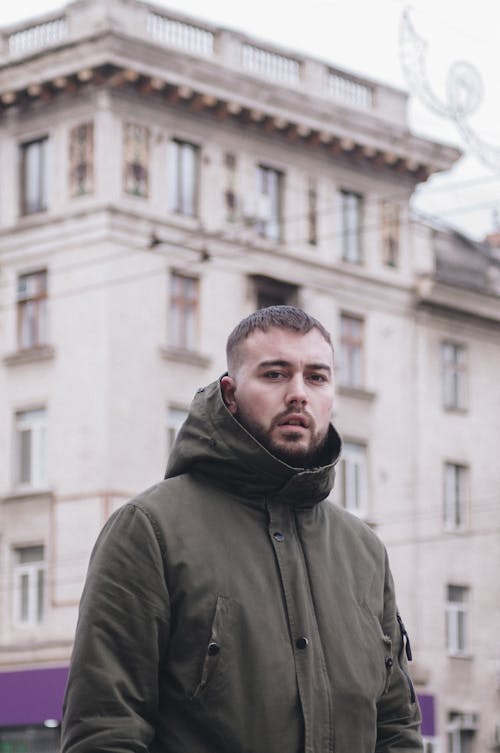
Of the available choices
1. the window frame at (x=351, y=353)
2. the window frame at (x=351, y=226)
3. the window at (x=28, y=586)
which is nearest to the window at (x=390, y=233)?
the window frame at (x=351, y=226)

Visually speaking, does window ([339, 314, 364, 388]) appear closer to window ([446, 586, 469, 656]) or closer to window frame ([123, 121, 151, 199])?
window ([446, 586, 469, 656])

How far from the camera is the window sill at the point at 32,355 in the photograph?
34.8m

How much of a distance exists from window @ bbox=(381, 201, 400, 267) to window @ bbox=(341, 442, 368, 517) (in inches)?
163

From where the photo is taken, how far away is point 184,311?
1411 inches

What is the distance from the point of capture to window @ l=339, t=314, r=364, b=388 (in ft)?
127

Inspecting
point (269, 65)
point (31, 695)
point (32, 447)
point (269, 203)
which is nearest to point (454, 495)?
point (269, 203)

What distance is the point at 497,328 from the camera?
1677 inches

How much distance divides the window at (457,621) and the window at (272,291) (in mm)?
7289

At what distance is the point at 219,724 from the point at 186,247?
3211 cm

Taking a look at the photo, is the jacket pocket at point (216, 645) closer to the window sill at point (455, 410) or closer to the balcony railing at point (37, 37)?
the balcony railing at point (37, 37)

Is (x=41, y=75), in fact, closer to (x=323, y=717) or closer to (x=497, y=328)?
(x=497, y=328)

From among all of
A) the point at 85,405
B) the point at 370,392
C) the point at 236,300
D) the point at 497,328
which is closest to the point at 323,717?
the point at 85,405

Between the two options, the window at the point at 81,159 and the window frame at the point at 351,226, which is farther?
the window frame at the point at 351,226

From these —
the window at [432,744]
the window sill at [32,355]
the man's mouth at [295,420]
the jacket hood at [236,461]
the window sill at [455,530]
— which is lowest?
the window at [432,744]
